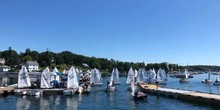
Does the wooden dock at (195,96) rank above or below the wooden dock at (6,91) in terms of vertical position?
below

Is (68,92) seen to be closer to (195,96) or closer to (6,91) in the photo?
(6,91)

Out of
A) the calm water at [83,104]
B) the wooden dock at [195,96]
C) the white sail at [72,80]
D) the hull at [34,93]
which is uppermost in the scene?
the white sail at [72,80]

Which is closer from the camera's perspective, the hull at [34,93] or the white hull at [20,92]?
the hull at [34,93]

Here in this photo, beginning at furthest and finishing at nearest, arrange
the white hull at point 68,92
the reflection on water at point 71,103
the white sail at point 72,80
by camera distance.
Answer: the white sail at point 72,80, the white hull at point 68,92, the reflection on water at point 71,103

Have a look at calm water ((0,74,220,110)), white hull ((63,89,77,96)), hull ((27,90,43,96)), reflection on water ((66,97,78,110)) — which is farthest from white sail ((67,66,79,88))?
reflection on water ((66,97,78,110))

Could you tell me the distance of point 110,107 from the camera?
5459 cm

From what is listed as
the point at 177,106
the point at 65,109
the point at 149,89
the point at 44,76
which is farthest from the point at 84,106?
the point at 149,89

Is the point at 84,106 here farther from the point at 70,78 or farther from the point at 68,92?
the point at 70,78

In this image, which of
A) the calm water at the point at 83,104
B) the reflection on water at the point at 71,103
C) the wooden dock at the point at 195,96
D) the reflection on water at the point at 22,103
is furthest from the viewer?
the wooden dock at the point at 195,96

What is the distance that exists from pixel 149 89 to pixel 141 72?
35.3 m

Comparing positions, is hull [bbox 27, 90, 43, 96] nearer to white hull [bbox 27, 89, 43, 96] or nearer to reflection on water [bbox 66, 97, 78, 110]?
white hull [bbox 27, 89, 43, 96]

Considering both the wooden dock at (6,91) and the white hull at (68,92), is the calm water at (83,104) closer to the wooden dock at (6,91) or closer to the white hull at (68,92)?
the white hull at (68,92)

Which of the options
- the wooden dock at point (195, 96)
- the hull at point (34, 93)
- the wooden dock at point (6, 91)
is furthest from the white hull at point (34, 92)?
the wooden dock at point (195, 96)

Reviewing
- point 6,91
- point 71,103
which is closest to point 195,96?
point 71,103
